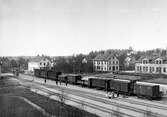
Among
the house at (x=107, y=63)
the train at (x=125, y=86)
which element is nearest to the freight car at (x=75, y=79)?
the train at (x=125, y=86)

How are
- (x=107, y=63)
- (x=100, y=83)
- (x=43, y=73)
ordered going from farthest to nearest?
1. (x=107, y=63)
2. (x=43, y=73)
3. (x=100, y=83)

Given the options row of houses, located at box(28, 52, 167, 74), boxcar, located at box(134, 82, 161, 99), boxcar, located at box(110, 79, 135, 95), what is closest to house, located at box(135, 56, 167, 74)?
row of houses, located at box(28, 52, 167, 74)

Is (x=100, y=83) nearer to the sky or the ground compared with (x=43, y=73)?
nearer to the ground

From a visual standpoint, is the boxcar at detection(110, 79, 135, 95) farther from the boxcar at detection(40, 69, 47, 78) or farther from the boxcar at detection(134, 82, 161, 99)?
the boxcar at detection(40, 69, 47, 78)

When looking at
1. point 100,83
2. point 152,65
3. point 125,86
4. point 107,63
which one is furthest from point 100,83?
point 107,63

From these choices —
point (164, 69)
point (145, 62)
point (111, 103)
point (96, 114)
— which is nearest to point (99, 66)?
point (145, 62)

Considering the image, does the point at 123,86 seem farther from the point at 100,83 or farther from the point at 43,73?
the point at 43,73

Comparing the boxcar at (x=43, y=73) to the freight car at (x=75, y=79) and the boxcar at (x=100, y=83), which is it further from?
the boxcar at (x=100, y=83)
